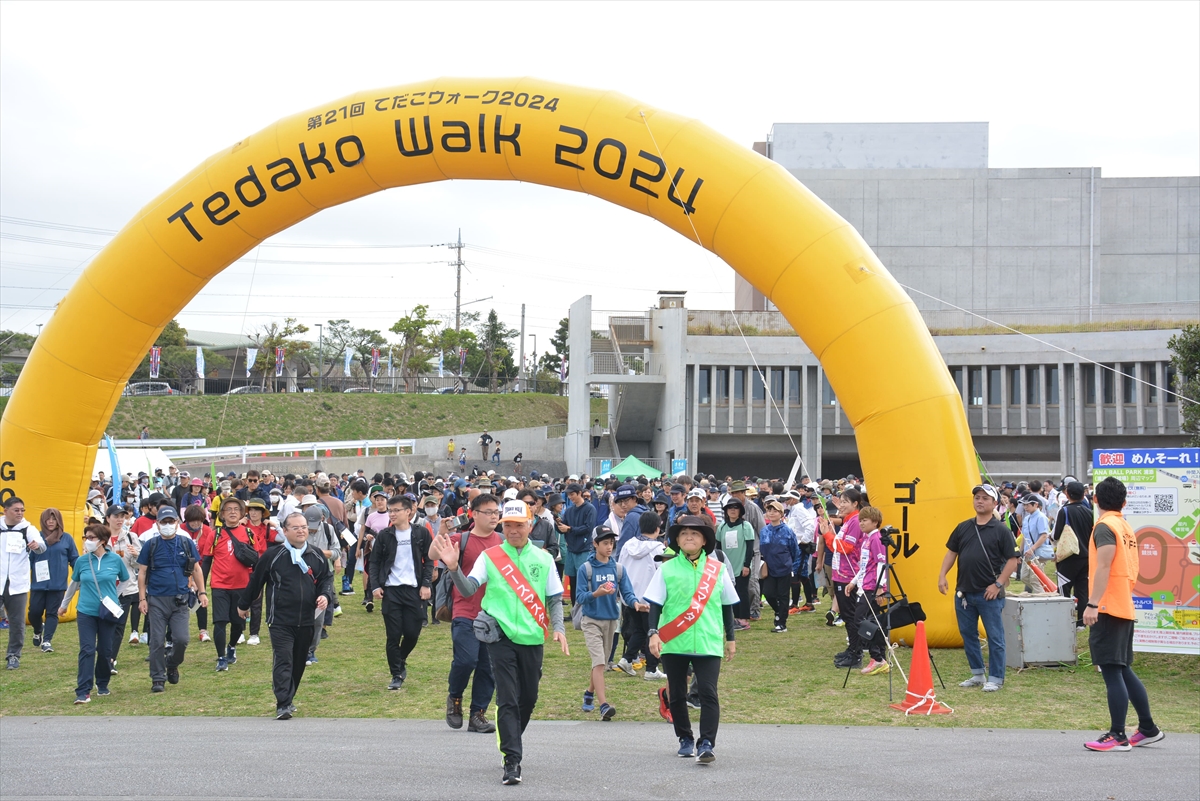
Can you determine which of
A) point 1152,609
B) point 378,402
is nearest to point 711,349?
point 378,402

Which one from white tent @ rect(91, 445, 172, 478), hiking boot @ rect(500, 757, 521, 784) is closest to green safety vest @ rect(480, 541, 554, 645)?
hiking boot @ rect(500, 757, 521, 784)

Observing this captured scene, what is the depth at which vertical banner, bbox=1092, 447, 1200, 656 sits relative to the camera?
32.2 ft

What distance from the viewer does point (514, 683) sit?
22.4 ft

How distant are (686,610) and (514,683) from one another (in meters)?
1.21

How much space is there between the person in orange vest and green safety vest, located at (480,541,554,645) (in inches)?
145

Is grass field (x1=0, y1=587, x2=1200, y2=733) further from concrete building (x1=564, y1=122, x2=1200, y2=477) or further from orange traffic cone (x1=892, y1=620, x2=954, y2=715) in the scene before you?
concrete building (x1=564, y1=122, x2=1200, y2=477)

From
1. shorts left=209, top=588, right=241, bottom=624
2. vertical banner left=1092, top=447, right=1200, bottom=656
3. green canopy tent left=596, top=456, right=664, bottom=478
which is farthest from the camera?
green canopy tent left=596, top=456, right=664, bottom=478

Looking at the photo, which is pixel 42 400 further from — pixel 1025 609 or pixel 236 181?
pixel 1025 609

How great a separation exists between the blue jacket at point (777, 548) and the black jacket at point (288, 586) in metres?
6.10

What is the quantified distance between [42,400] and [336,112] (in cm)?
555

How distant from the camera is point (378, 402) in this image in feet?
200

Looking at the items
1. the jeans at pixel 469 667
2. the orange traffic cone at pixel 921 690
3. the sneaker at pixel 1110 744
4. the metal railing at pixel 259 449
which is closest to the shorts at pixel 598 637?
the jeans at pixel 469 667

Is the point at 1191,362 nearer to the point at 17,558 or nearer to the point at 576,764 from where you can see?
the point at 576,764

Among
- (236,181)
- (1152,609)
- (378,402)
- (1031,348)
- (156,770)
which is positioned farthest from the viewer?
(378,402)
